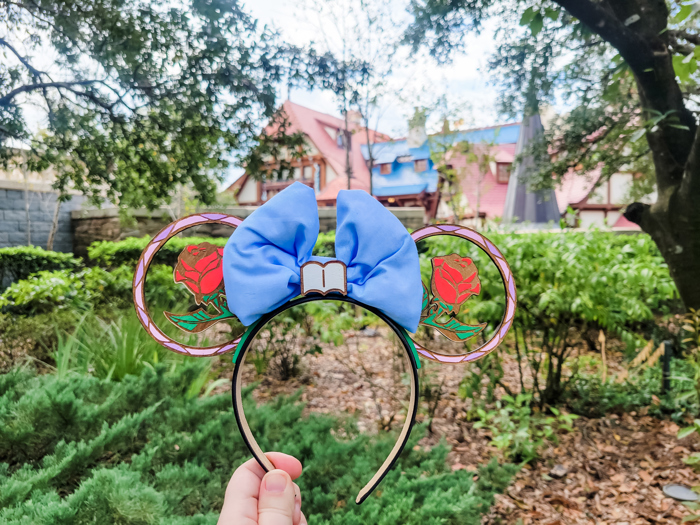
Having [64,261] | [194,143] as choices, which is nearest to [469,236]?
[194,143]

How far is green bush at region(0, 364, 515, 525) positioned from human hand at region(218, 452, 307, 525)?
0.49 m

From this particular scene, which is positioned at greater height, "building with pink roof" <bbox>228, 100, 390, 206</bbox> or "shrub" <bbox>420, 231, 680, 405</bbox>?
"building with pink roof" <bbox>228, 100, 390, 206</bbox>

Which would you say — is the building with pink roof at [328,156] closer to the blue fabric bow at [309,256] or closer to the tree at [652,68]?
the tree at [652,68]

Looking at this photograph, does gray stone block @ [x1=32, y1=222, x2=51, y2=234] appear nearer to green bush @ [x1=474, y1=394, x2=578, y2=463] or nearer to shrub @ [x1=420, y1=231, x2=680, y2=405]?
shrub @ [x1=420, y1=231, x2=680, y2=405]

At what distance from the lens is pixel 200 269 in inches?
23.7

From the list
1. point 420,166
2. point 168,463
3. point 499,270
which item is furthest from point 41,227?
point 499,270

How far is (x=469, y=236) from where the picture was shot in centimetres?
63

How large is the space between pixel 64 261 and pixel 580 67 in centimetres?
520

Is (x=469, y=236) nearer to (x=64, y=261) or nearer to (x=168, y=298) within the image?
(x=168, y=298)

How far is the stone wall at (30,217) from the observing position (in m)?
6.33

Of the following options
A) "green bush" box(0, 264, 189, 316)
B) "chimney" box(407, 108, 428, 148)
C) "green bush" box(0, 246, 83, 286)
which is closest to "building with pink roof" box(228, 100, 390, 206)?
"chimney" box(407, 108, 428, 148)

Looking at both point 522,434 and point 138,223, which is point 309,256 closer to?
point 522,434

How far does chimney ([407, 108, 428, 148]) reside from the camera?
6892 millimetres

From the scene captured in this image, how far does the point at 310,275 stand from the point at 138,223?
6.57m
